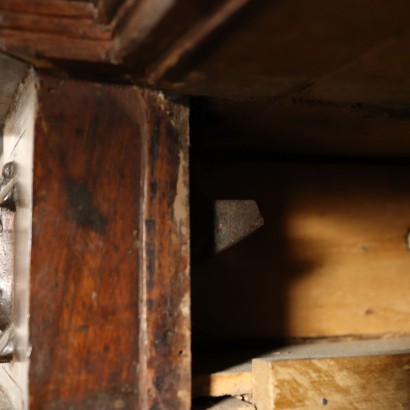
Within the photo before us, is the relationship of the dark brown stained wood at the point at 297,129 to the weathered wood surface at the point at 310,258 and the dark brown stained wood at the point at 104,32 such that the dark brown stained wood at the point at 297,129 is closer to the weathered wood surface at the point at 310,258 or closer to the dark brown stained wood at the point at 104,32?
the weathered wood surface at the point at 310,258

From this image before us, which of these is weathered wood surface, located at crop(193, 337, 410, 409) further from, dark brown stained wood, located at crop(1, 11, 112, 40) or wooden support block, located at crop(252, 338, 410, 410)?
dark brown stained wood, located at crop(1, 11, 112, 40)

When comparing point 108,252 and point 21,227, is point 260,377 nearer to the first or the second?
point 108,252

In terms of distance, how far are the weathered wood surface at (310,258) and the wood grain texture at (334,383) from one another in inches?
12.7

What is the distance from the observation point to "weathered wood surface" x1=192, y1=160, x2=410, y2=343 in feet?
3.94

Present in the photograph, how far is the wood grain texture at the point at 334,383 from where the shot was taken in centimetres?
85

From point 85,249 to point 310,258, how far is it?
611 millimetres

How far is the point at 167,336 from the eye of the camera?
788mm

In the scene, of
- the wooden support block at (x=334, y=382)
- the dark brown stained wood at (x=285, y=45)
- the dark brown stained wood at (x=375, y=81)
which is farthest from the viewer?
the wooden support block at (x=334, y=382)

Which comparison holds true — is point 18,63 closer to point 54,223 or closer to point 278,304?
point 54,223

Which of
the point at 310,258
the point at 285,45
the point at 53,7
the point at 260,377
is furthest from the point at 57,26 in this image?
the point at 310,258

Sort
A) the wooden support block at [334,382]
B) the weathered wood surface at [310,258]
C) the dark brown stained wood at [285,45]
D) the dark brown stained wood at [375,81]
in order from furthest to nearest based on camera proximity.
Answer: the weathered wood surface at [310,258] < the wooden support block at [334,382] < the dark brown stained wood at [375,81] < the dark brown stained wood at [285,45]

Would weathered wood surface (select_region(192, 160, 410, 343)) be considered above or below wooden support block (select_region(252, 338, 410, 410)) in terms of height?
above

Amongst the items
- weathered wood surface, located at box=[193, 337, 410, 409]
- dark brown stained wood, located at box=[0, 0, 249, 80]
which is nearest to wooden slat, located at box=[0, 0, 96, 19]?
dark brown stained wood, located at box=[0, 0, 249, 80]

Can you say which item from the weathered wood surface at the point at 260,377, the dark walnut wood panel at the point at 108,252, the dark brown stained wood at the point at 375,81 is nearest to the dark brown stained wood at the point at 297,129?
the dark brown stained wood at the point at 375,81
